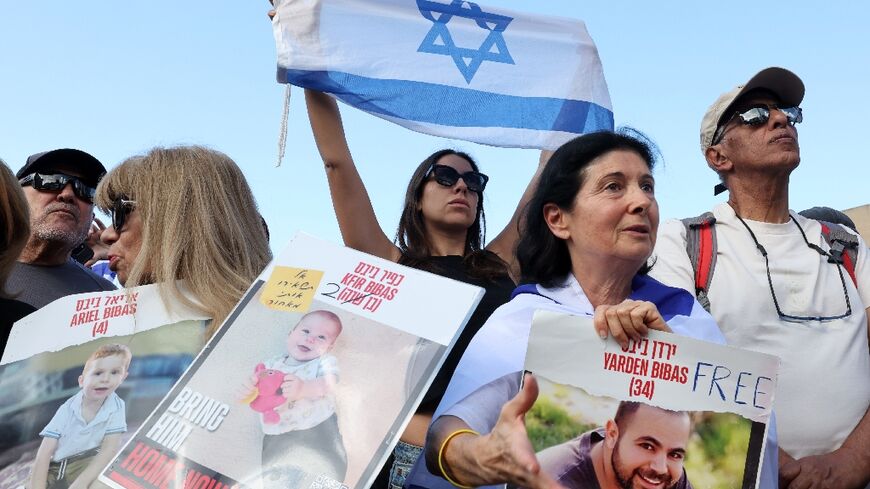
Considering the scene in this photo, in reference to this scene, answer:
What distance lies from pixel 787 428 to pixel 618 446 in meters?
1.47


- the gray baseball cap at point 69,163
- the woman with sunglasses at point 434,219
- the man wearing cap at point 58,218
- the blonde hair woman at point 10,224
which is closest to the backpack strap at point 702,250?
the woman with sunglasses at point 434,219

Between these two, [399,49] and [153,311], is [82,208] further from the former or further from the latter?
[153,311]

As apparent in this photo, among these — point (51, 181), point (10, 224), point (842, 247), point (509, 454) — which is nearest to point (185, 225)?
point (10, 224)

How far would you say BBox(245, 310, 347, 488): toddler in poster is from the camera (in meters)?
1.92

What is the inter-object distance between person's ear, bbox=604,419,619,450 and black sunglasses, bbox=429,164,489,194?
8.58 feet

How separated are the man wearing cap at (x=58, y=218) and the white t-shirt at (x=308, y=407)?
8.90ft

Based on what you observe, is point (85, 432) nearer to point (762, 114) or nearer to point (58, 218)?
point (58, 218)

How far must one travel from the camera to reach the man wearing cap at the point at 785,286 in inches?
125

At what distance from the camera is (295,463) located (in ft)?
6.34

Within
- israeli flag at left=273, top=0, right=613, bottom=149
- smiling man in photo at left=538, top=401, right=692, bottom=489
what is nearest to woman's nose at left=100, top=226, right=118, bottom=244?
smiling man in photo at left=538, top=401, right=692, bottom=489

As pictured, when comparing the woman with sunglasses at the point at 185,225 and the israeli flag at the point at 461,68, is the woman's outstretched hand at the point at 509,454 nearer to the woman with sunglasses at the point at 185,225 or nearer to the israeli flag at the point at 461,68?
the woman with sunglasses at the point at 185,225

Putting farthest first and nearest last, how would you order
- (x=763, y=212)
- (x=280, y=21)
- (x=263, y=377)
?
(x=280, y=21)
(x=763, y=212)
(x=263, y=377)

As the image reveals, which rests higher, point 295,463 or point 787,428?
point 787,428

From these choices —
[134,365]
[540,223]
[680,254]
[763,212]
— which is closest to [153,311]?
[134,365]
